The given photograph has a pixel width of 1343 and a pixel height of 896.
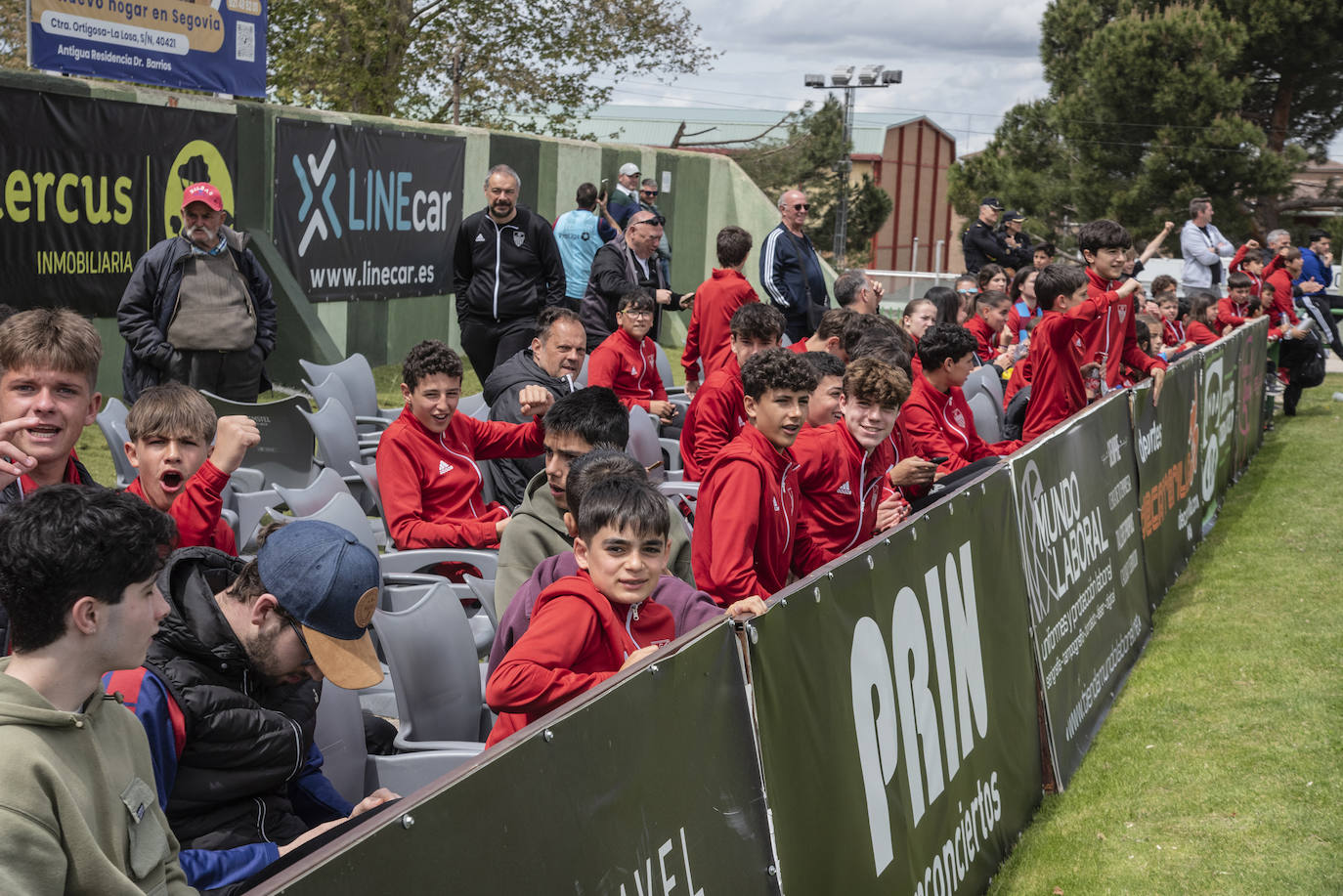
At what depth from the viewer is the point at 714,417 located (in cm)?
647

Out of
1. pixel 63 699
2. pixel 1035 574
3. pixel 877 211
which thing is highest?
pixel 877 211

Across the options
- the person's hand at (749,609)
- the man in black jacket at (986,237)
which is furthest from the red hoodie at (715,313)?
the person's hand at (749,609)

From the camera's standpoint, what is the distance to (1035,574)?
16.9ft

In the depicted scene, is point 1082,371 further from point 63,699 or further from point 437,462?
point 63,699

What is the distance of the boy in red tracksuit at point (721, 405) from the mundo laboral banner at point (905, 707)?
1868 mm

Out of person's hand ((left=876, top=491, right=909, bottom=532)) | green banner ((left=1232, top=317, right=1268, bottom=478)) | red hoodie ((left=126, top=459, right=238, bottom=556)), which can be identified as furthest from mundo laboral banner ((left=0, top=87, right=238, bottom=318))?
green banner ((left=1232, top=317, right=1268, bottom=478))

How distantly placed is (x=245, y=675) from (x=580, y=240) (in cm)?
1082

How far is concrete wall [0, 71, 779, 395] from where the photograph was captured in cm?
1078

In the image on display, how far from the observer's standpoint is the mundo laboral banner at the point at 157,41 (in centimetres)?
939

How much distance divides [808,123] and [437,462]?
5484cm

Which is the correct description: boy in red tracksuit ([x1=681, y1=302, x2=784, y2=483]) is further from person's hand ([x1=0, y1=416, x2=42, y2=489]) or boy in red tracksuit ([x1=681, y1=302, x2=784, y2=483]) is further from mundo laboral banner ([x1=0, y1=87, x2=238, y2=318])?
mundo laboral banner ([x1=0, y1=87, x2=238, y2=318])

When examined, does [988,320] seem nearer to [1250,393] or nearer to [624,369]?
[1250,393]

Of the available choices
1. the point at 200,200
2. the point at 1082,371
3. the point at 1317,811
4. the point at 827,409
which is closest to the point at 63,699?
the point at 827,409

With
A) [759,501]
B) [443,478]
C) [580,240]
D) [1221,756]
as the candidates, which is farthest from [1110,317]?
[580,240]
